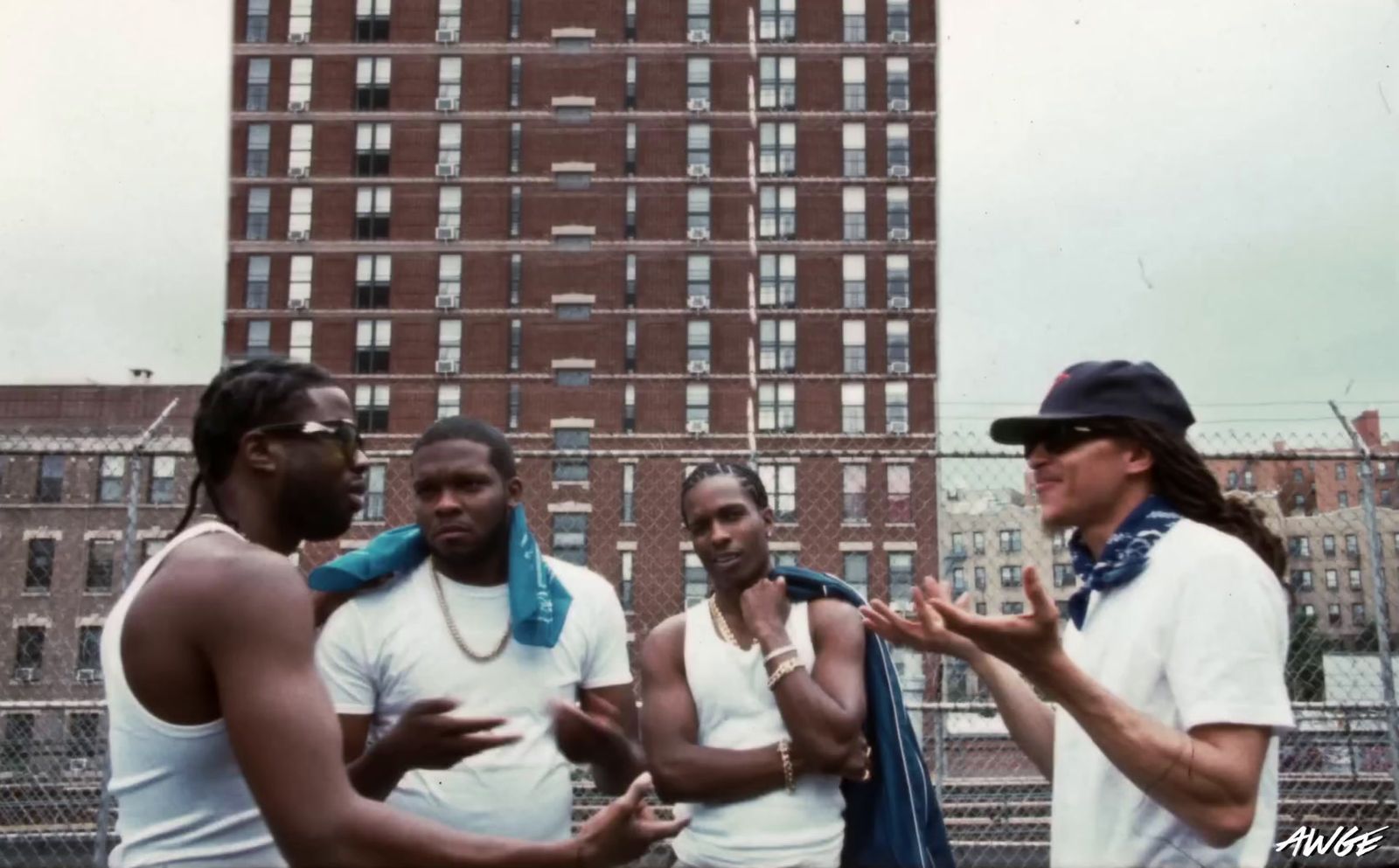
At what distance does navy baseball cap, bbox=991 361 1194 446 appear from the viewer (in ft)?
8.10

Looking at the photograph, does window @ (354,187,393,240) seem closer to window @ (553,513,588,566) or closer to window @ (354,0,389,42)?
window @ (354,0,389,42)

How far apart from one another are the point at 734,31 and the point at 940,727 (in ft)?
153

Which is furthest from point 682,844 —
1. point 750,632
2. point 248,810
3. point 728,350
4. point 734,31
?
point 734,31

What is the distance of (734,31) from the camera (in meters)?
50.4

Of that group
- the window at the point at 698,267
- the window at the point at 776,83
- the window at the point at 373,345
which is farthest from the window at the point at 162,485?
the window at the point at 776,83

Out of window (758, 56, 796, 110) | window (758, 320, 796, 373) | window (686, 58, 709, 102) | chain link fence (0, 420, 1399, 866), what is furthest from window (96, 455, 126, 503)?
window (758, 56, 796, 110)

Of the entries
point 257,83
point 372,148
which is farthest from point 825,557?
point 257,83

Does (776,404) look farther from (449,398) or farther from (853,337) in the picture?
(449,398)

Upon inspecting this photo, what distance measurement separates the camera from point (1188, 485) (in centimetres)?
246

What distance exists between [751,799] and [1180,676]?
1410 mm

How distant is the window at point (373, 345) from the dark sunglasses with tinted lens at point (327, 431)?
158 ft

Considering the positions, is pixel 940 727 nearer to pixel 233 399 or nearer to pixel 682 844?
pixel 682 844

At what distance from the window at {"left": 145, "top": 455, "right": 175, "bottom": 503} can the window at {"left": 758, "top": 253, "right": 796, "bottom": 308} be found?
22.7 metres

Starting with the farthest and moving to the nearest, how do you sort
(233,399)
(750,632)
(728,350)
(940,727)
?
(728,350) → (940,727) → (750,632) → (233,399)
